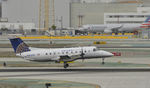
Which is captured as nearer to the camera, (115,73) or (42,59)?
(115,73)

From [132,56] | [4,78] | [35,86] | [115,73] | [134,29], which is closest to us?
[35,86]

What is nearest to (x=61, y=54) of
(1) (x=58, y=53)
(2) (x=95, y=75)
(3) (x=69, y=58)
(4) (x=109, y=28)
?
(1) (x=58, y=53)

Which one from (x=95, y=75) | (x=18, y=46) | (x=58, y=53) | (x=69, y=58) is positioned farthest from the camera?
(x=18, y=46)

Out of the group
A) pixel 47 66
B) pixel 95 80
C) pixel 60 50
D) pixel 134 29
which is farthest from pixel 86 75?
pixel 134 29

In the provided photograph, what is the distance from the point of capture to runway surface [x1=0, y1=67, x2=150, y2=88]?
3807cm

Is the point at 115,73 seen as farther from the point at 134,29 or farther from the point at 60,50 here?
the point at 134,29

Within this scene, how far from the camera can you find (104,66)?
52469 millimetres

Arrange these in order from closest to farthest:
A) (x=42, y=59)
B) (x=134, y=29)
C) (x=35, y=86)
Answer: (x=35, y=86), (x=42, y=59), (x=134, y=29)

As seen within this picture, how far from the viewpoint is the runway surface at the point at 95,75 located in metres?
38.1

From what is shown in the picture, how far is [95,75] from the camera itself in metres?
43.8

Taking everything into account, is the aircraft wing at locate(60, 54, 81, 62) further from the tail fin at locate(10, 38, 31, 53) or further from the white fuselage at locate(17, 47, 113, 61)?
the tail fin at locate(10, 38, 31, 53)

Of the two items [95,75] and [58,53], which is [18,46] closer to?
[58,53]

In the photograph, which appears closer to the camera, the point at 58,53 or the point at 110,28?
the point at 58,53

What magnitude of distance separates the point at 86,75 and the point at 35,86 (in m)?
9.21
